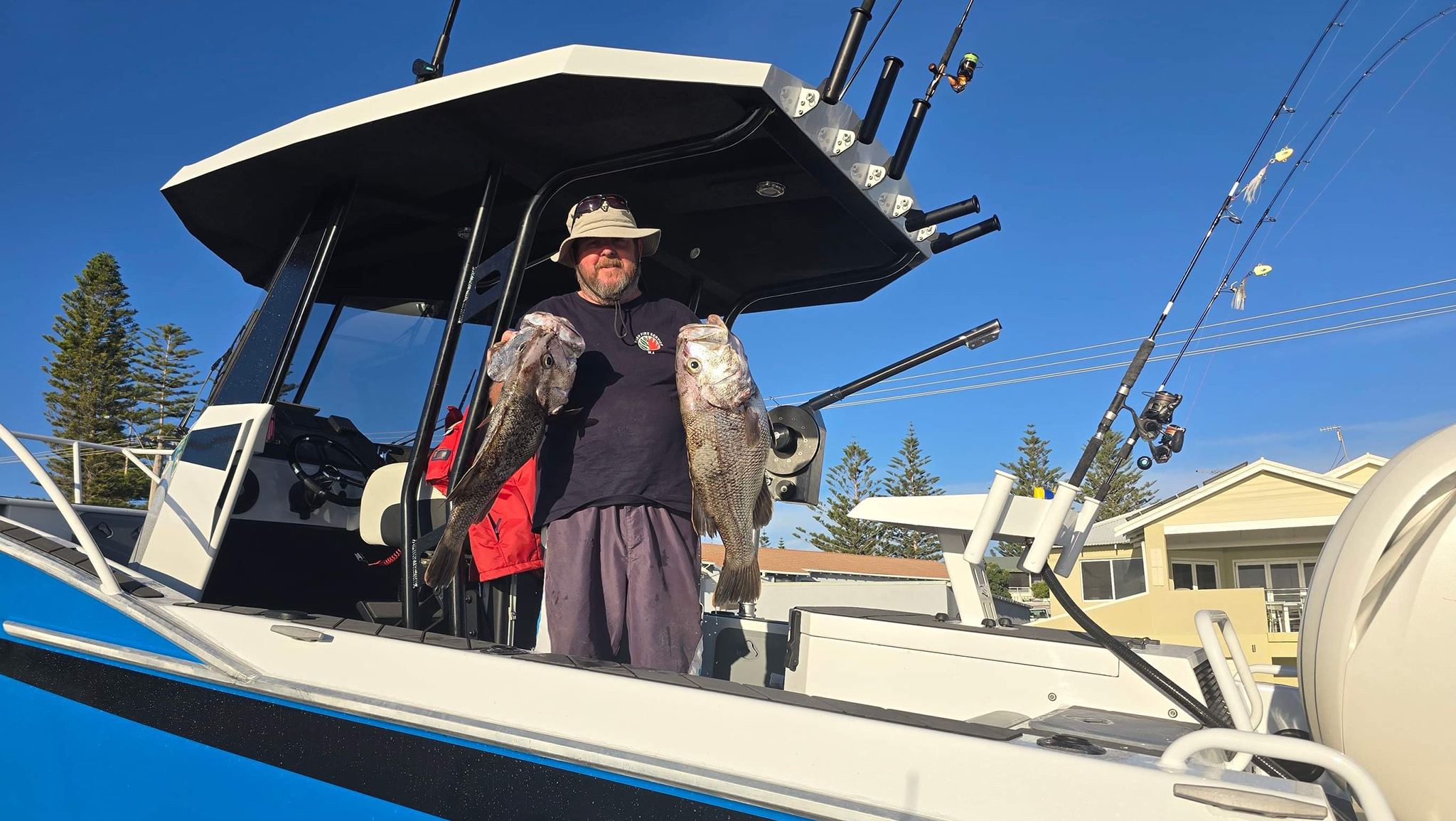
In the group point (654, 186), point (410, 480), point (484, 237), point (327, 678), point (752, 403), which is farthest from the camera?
point (654, 186)

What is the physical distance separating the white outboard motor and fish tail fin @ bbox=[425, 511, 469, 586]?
6.86 feet

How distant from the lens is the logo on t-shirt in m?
2.97

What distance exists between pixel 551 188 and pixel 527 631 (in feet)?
5.72

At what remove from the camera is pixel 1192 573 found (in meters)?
24.3

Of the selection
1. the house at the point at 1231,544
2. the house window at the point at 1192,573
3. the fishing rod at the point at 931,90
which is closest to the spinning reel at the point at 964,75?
the fishing rod at the point at 931,90

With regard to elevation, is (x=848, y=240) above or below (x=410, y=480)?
above

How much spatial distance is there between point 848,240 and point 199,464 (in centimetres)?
276

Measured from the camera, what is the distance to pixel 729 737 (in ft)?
5.78

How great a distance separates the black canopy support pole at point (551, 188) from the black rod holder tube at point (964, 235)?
4.25 ft

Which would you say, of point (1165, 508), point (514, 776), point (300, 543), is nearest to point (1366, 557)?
point (514, 776)

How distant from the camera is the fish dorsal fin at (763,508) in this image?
277 centimetres

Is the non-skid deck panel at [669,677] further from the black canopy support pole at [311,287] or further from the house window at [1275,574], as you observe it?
the house window at [1275,574]

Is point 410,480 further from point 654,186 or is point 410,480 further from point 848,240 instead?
point 848,240

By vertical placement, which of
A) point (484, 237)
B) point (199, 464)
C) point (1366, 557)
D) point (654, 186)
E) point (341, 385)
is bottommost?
point (1366, 557)
